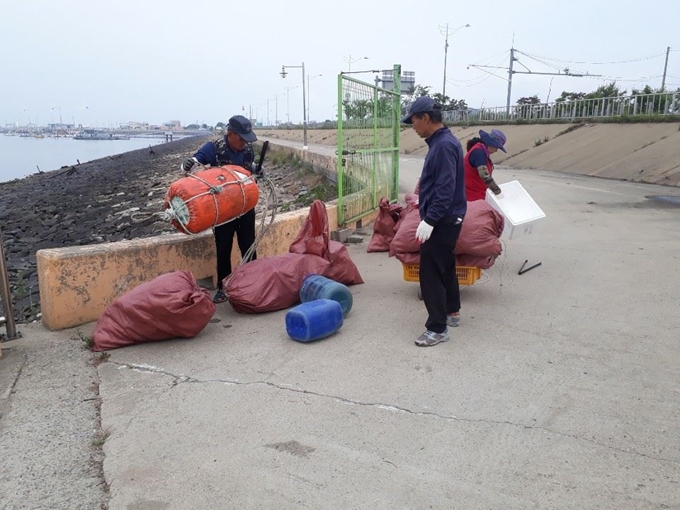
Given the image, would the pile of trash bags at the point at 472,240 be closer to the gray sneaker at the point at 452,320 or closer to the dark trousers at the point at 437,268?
the gray sneaker at the point at 452,320

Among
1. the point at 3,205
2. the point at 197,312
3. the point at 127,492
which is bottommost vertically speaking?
the point at 3,205

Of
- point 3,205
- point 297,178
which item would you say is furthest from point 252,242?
point 3,205

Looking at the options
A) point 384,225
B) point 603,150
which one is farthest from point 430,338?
point 603,150

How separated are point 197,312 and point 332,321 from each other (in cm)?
101

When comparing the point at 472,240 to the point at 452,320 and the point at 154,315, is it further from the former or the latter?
the point at 154,315

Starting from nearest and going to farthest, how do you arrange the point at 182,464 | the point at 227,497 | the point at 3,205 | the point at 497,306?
the point at 227,497 → the point at 182,464 → the point at 497,306 → the point at 3,205

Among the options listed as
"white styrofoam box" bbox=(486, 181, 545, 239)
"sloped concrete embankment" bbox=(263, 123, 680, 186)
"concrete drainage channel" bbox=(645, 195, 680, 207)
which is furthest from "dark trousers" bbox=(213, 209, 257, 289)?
"sloped concrete embankment" bbox=(263, 123, 680, 186)

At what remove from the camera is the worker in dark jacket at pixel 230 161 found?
5020 millimetres

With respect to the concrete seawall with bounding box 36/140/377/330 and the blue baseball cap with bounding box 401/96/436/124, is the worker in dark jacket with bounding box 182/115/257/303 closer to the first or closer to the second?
the concrete seawall with bounding box 36/140/377/330

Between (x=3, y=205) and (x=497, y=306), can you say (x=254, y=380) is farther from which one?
(x=3, y=205)

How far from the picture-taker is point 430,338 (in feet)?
13.4

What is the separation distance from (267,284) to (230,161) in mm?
1238

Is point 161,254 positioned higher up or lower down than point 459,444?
higher up

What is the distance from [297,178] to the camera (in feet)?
56.7
